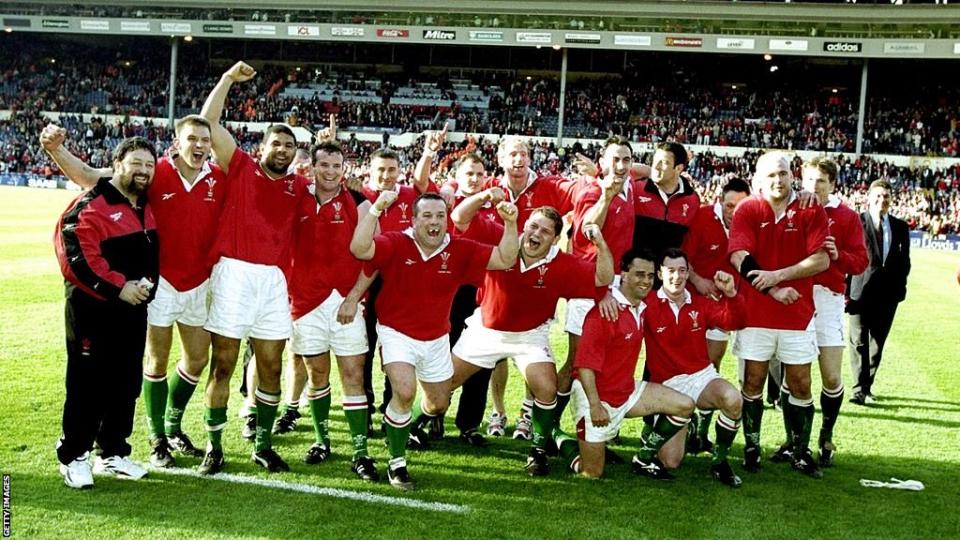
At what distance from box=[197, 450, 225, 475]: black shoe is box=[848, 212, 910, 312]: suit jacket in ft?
20.5

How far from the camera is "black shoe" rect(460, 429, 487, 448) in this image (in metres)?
6.71

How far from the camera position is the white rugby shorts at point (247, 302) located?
221 inches

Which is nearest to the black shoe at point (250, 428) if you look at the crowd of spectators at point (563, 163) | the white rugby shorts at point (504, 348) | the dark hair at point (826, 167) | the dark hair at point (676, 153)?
the white rugby shorts at point (504, 348)

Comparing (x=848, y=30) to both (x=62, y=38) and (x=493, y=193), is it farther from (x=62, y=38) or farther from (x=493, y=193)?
(x=62, y=38)

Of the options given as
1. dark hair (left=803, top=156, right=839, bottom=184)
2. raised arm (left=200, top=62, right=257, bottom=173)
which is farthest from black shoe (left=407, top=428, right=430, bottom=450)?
dark hair (left=803, top=156, right=839, bottom=184)

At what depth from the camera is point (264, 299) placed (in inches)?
223

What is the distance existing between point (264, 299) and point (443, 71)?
147 ft

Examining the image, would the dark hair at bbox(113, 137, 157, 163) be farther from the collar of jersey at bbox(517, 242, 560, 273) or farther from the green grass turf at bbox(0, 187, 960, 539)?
the collar of jersey at bbox(517, 242, 560, 273)

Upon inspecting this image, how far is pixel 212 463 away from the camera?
5.69 metres

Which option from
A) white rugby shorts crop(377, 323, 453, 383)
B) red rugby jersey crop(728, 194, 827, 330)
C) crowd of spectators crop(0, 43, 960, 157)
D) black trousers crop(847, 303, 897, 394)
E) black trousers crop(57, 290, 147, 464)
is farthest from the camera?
→ crowd of spectators crop(0, 43, 960, 157)

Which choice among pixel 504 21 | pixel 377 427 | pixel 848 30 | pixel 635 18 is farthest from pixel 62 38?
pixel 377 427

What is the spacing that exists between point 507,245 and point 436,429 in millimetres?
1852

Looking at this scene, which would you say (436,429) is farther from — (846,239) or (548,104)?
(548,104)

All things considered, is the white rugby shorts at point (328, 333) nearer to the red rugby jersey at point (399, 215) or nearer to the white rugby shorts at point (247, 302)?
the white rugby shorts at point (247, 302)
